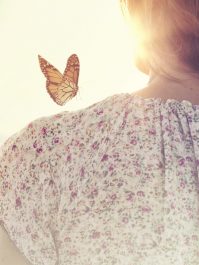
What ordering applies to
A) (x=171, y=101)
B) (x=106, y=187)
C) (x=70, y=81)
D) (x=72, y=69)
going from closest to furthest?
(x=106, y=187), (x=171, y=101), (x=72, y=69), (x=70, y=81)

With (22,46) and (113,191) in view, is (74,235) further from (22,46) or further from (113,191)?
(22,46)

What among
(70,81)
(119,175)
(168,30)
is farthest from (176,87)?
(70,81)

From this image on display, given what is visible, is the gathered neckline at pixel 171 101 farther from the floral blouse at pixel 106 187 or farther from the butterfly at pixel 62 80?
the butterfly at pixel 62 80

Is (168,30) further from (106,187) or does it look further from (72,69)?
(72,69)

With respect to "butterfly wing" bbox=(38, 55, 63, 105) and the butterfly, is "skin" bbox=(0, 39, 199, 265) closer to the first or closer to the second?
the butterfly

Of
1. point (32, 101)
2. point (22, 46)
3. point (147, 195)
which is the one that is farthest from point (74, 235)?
point (32, 101)
